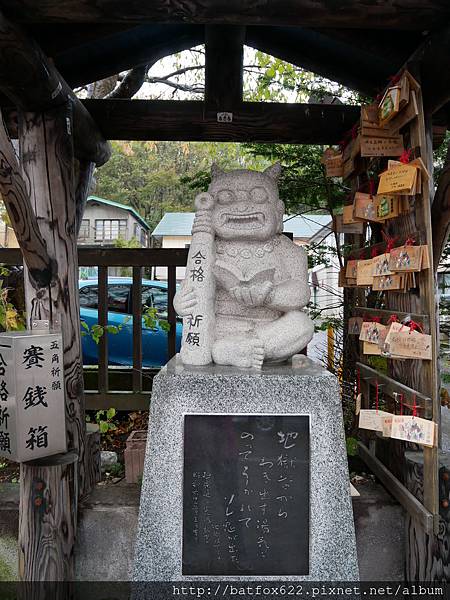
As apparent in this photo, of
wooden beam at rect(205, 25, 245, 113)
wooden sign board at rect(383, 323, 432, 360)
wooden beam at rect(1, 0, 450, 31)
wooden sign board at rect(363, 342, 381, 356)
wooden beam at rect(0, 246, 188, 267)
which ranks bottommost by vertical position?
wooden sign board at rect(363, 342, 381, 356)

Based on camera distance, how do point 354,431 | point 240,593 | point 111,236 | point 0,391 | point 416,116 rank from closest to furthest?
1. point 240,593
2. point 0,391
3. point 416,116
4. point 354,431
5. point 111,236

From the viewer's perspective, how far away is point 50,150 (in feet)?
8.73

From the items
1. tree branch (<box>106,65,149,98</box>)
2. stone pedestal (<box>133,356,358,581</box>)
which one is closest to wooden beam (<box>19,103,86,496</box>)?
stone pedestal (<box>133,356,358,581</box>)

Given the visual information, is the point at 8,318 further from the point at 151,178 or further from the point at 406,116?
the point at 151,178

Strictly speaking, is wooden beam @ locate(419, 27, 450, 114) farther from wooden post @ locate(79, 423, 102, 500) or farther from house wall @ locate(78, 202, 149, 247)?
house wall @ locate(78, 202, 149, 247)

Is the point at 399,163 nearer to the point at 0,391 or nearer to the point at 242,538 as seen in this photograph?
the point at 242,538

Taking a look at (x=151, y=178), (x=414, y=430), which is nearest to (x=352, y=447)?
(x=414, y=430)

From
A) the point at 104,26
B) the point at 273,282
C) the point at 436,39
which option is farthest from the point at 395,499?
the point at 104,26

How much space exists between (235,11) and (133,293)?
238 centimetres

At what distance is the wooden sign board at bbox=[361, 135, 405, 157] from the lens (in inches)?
108

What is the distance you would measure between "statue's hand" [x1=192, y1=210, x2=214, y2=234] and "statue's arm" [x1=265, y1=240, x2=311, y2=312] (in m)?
0.44

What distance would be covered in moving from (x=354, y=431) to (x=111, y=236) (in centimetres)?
1752

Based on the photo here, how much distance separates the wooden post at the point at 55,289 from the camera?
2.54 m

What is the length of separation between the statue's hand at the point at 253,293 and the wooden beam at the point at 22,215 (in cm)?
105
